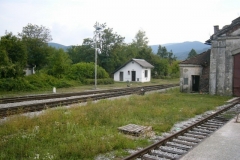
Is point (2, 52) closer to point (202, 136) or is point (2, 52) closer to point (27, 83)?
point (27, 83)

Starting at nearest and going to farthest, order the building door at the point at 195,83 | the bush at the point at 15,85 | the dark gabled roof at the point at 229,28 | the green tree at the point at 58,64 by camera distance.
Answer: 1. the dark gabled roof at the point at 229,28
2. the bush at the point at 15,85
3. the building door at the point at 195,83
4. the green tree at the point at 58,64

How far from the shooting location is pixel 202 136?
28.7 ft

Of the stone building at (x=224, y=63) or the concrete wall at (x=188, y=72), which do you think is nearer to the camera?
the stone building at (x=224, y=63)

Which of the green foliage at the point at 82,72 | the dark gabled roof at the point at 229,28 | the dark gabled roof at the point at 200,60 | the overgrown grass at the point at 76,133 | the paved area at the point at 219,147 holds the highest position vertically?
the dark gabled roof at the point at 229,28

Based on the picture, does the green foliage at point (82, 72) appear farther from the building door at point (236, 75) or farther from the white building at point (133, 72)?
the building door at point (236, 75)

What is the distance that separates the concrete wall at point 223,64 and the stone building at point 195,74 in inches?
57.1

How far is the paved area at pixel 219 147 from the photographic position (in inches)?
262

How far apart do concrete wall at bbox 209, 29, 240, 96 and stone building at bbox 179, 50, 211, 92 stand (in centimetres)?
→ 145

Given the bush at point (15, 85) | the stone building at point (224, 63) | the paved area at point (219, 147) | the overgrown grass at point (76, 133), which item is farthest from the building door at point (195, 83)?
the bush at point (15, 85)

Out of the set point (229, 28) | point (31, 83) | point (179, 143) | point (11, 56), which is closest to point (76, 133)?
point (179, 143)

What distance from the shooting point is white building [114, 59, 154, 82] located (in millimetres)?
44281

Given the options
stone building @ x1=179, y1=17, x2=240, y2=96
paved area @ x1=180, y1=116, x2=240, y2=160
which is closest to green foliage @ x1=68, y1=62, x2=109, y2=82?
stone building @ x1=179, y1=17, x2=240, y2=96

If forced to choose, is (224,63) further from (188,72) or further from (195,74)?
(188,72)

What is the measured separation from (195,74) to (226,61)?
3517 millimetres
